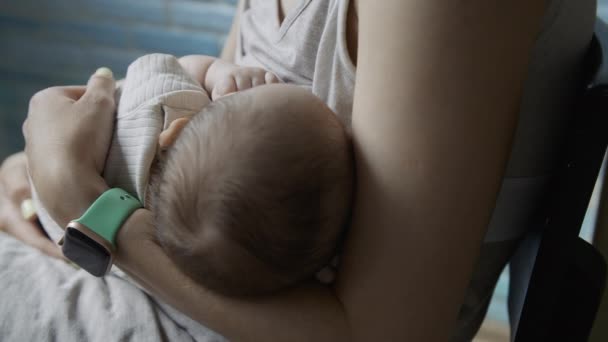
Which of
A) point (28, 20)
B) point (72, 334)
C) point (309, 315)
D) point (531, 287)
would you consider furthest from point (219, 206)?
point (28, 20)

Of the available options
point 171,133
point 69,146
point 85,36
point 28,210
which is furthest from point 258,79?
point 85,36

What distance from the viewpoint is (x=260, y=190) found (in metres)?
0.55

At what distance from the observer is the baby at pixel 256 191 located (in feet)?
1.81

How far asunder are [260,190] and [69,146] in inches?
14.4

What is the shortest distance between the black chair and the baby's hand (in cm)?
42

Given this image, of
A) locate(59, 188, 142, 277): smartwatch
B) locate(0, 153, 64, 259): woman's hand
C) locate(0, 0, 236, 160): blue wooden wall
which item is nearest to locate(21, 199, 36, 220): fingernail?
locate(0, 153, 64, 259): woman's hand

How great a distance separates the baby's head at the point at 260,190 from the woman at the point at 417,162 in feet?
0.10

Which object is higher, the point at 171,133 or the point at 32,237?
the point at 171,133

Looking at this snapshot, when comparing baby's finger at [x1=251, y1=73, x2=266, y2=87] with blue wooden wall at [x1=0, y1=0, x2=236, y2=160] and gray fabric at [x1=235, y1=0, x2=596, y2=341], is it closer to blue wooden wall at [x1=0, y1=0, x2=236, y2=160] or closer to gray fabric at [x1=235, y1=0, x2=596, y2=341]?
gray fabric at [x1=235, y1=0, x2=596, y2=341]

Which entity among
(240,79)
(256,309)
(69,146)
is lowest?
(256,309)

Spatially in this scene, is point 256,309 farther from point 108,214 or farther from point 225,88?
point 225,88

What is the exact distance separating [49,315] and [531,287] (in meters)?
0.62

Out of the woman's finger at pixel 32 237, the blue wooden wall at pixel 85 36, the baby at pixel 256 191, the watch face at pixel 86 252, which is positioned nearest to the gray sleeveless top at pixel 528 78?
the baby at pixel 256 191

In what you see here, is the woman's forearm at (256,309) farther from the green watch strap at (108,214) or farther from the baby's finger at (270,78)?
the baby's finger at (270,78)
